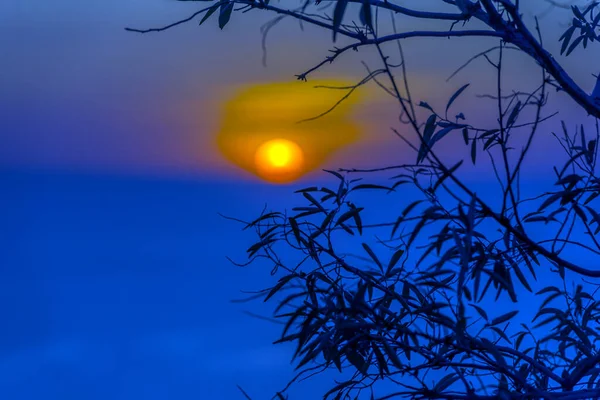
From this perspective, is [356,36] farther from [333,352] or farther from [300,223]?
[333,352]

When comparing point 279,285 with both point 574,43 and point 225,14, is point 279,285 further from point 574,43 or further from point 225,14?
point 574,43

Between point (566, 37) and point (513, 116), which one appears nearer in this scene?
point (513, 116)

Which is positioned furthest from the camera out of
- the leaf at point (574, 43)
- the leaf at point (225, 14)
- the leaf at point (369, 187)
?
the leaf at point (574, 43)

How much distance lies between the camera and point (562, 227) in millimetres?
1885

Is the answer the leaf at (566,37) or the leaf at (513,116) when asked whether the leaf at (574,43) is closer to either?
the leaf at (566,37)

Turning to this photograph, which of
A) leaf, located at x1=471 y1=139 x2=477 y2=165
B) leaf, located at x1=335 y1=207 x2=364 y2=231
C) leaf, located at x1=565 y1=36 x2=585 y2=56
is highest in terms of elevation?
leaf, located at x1=565 y1=36 x2=585 y2=56

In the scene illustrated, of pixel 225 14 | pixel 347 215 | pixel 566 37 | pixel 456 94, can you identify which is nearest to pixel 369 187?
pixel 347 215

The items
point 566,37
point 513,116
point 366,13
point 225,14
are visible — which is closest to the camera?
point 366,13

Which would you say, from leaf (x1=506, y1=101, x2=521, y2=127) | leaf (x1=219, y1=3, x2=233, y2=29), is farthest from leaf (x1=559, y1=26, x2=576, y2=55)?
→ leaf (x1=219, y1=3, x2=233, y2=29)

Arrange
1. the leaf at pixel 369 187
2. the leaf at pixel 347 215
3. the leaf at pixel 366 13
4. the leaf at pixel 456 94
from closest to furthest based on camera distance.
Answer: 1. the leaf at pixel 366 13
2. the leaf at pixel 369 187
3. the leaf at pixel 456 94
4. the leaf at pixel 347 215

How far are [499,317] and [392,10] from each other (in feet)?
2.47

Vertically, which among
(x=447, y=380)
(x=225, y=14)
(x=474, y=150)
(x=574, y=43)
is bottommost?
(x=447, y=380)

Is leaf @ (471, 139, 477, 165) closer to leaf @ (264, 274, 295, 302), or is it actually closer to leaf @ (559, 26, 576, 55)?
leaf @ (264, 274, 295, 302)

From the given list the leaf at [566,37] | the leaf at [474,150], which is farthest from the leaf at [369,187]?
the leaf at [566,37]
